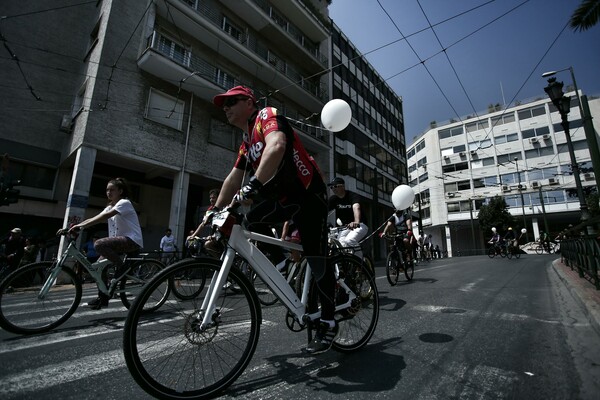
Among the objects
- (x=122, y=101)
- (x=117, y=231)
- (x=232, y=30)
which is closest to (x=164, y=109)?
(x=122, y=101)

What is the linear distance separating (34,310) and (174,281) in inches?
109

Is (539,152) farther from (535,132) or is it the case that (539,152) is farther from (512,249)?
(512,249)

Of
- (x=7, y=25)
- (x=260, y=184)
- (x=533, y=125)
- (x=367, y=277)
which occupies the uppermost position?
(x=533, y=125)

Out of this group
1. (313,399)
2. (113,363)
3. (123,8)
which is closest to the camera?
(313,399)

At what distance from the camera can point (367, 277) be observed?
2.77m

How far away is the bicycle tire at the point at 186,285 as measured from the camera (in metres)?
1.82

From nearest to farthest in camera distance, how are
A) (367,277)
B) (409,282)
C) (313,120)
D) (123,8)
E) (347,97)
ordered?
1. (367,277)
2. (409,282)
3. (123,8)
4. (313,120)
5. (347,97)

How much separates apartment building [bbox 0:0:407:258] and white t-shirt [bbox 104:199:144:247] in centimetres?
802

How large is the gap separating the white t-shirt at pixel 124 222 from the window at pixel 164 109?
407 inches

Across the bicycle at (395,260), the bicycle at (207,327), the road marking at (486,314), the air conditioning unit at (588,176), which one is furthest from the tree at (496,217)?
the bicycle at (207,327)

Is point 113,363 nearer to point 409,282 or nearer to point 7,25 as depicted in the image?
point 409,282

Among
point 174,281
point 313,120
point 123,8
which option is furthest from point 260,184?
point 313,120

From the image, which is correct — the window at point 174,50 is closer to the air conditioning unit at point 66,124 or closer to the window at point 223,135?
the window at point 223,135

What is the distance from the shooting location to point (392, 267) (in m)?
6.68
